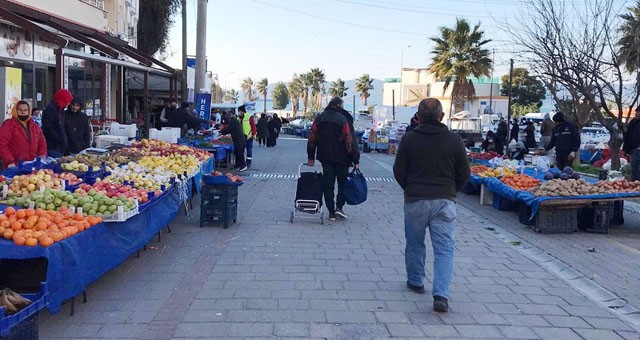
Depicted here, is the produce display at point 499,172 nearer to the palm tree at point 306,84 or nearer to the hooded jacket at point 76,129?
the hooded jacket at point 76,129

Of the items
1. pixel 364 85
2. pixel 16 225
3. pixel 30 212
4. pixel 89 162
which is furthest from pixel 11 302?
pixel 364 85

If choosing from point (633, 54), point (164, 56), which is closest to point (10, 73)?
point (633, 54)

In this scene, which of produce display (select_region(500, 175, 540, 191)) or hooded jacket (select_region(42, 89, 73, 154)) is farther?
produce display (select_region(500, 175, 540, 191))

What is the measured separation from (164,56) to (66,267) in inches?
1398

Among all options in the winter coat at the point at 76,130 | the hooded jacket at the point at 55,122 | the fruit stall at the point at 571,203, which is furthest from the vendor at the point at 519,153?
the hooded jacket at the point at 55,122

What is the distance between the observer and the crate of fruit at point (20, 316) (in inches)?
148

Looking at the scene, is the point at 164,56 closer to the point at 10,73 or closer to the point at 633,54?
the point at 10,73

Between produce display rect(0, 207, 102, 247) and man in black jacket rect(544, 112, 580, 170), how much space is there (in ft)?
35.5

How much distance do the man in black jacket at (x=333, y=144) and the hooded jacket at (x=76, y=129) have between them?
169 inches

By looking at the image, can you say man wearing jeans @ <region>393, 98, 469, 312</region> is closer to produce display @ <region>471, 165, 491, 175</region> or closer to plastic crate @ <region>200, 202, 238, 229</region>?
plastic crate @ <region>200, 202, 238, 229</region>

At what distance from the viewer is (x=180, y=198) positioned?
8984 mm

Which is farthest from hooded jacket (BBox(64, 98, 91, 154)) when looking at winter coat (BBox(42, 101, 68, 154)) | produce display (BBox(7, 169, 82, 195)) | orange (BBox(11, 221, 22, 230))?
orange (BBox(11, 221, 22, 230))

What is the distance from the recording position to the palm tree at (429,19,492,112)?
143 ft

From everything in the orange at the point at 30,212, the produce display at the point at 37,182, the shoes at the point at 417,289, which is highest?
the produce display at the point at 37,182
